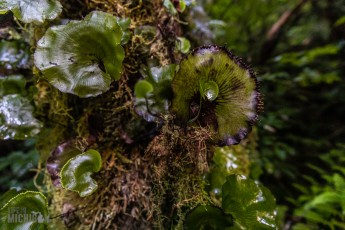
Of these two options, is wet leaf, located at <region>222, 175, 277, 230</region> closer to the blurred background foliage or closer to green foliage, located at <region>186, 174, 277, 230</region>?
green foliage, located at <region>186, 174, 277, 230</region>

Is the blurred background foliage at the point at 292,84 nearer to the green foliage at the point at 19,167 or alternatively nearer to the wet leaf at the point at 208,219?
the green foliage at the point at 19,167

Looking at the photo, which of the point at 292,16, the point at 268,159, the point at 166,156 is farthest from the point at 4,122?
the point at 292,16

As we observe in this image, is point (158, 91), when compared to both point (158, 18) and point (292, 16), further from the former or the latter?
point (292, 16)

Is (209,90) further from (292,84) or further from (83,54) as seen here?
(292,84)

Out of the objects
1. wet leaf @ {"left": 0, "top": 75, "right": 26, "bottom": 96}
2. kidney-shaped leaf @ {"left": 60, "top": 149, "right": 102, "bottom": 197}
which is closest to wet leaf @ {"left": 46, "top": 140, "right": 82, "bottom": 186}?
kidney-shaped leaf @ {"left": 60, "top": 149, "right": 102, "bottom": 197}

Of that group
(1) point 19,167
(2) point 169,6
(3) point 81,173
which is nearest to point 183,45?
(2) point 169,6

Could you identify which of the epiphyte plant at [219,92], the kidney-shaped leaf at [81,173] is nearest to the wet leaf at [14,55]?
the kidney-shaped leaf at [81,173]
